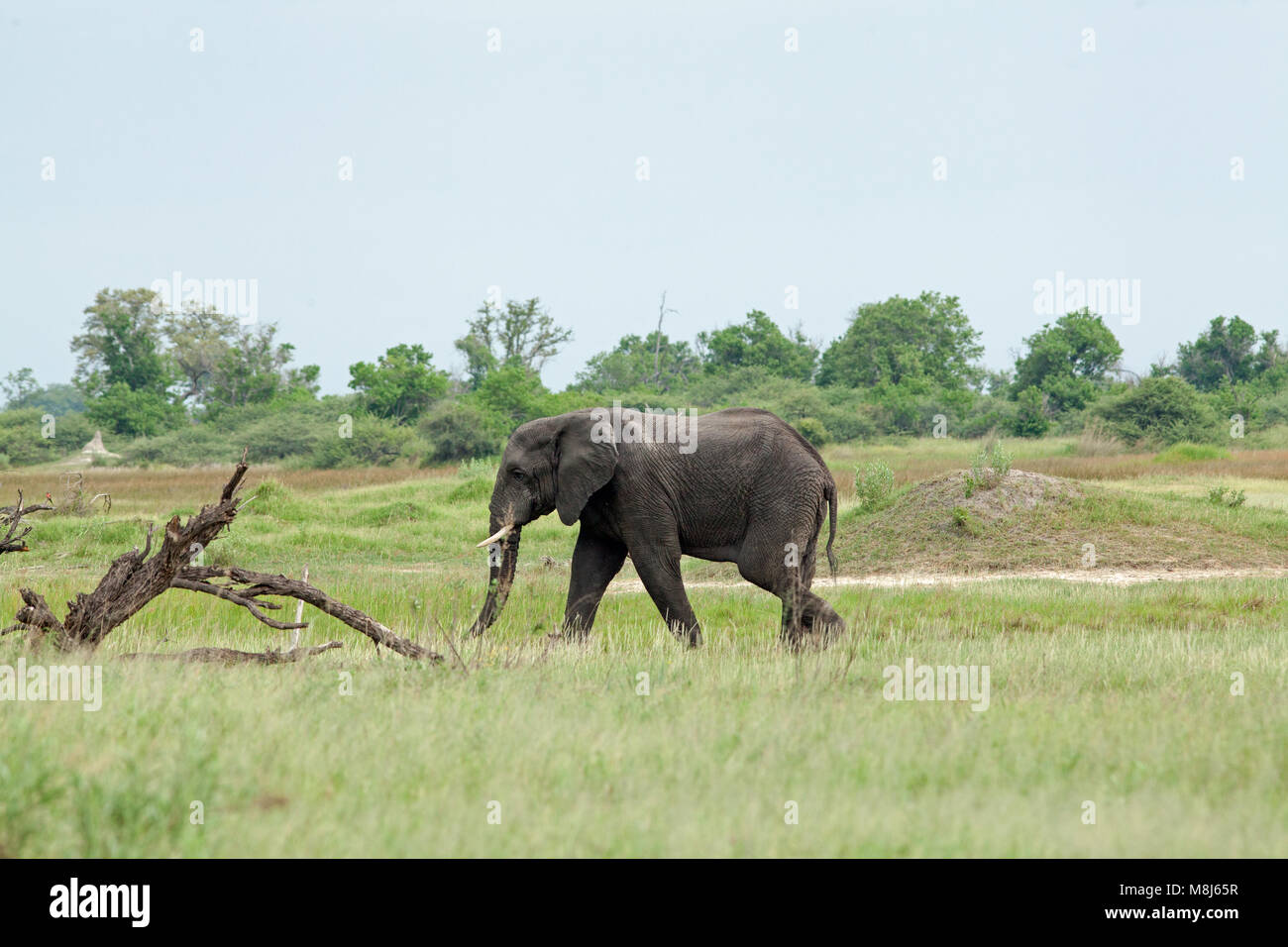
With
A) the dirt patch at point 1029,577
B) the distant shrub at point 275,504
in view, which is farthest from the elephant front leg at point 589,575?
the distant shrub at point 275,504

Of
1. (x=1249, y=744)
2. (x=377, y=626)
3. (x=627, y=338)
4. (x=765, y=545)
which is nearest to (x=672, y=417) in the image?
(x=765, y=545)

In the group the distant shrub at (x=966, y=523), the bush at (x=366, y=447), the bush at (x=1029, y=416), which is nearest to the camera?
the distant shrub at (x=966, y=523)

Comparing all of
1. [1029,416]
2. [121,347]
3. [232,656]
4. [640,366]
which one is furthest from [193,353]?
[232,656]

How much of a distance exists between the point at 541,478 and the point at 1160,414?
40.6 meters

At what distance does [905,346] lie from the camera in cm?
7088

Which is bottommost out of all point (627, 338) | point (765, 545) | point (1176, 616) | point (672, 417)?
point (1176, 616)

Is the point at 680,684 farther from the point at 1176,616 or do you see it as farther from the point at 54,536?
the point at 54,536

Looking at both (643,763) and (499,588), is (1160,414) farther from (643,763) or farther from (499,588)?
(643,763)

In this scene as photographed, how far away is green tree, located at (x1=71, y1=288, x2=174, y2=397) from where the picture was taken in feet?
243

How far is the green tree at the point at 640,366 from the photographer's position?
3120 inches

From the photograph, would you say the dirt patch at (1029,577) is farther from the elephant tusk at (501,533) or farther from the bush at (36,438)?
the bush at (36,438)

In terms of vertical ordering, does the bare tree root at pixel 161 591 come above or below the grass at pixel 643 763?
above
